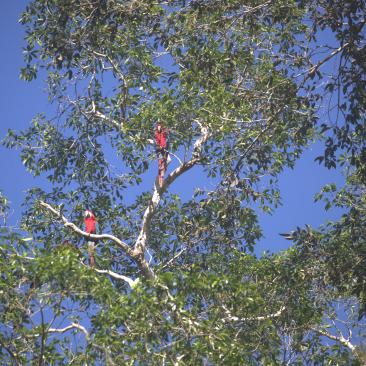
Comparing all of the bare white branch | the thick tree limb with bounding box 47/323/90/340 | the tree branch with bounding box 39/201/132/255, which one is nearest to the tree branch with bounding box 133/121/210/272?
the bare white branch

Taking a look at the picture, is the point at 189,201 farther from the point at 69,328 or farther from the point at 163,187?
the point at 69,328

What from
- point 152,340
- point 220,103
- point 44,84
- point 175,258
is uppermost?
point 44,84

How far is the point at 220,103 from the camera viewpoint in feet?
33.2

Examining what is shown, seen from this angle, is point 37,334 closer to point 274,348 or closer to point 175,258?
point 274,348

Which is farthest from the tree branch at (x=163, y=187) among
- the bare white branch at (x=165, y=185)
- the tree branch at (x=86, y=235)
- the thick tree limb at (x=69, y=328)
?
the thick tree limb at (x=69, y=328)

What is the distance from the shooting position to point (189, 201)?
453 inches

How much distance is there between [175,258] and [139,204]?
125cm

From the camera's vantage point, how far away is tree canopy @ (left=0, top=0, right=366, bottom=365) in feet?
23.9

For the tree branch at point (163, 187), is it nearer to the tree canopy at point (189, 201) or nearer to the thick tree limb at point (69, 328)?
the tree canopy at point (189, 201)

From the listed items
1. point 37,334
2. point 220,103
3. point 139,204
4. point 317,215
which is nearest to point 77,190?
point 139,204

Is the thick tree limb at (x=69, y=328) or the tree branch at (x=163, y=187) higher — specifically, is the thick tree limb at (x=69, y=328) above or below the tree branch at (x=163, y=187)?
below

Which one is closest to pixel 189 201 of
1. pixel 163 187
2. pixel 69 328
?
pixel 163 187

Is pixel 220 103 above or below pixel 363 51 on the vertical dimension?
above

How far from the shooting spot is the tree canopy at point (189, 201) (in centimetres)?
728
